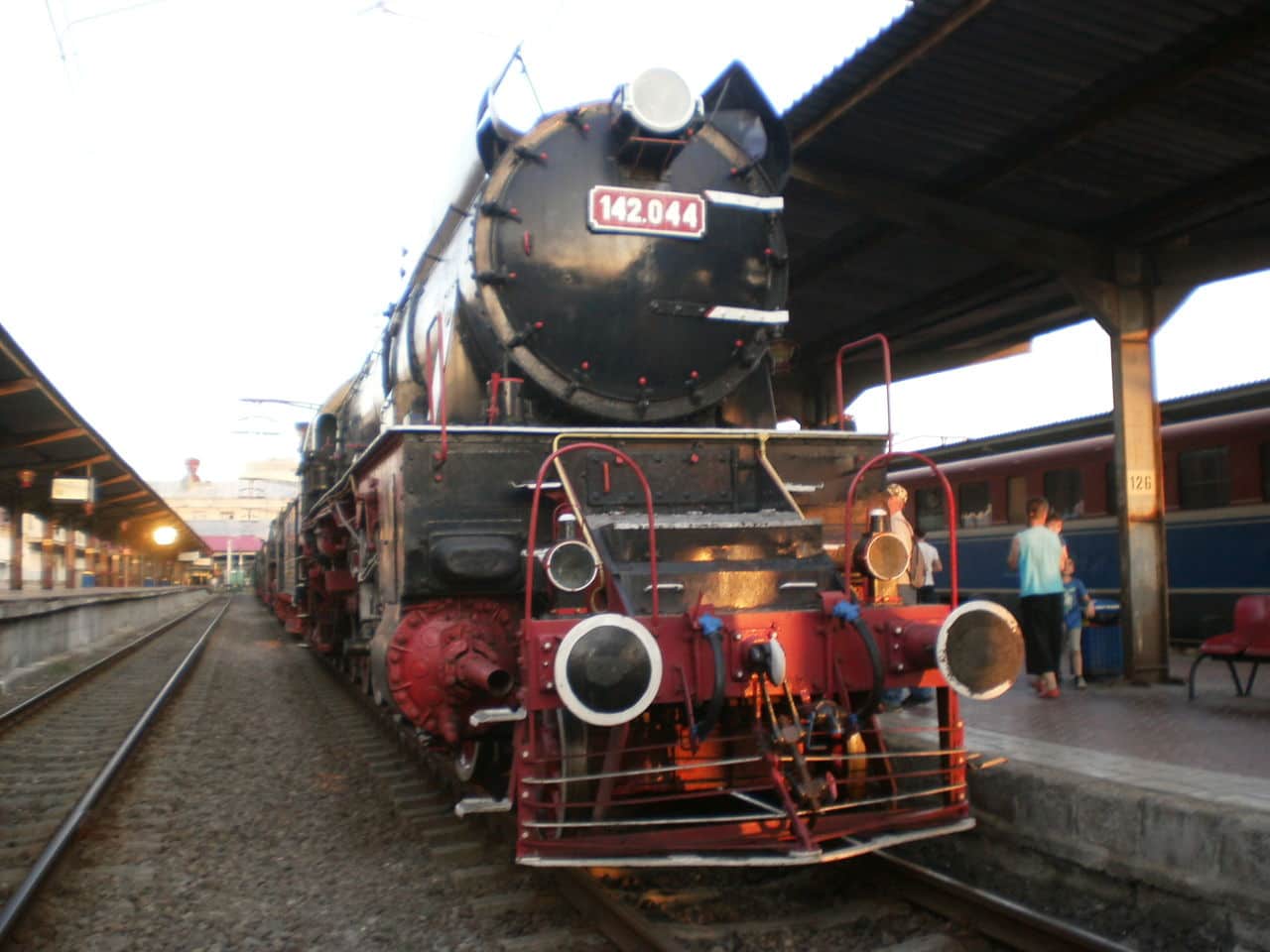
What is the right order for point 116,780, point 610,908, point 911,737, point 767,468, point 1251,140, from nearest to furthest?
1. point 610,908
2. point 767,468
3. point 911,737
4. point 116,780
5. point 1251,140

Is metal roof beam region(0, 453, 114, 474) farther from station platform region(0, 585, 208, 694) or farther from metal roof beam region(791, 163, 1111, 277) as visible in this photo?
metal roof beam region(791, 163, 1111, 277)

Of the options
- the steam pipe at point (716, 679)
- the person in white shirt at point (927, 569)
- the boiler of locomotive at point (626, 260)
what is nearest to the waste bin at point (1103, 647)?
the person in white shirt at point (927, 569)

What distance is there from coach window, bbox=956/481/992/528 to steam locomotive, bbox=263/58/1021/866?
373 inches

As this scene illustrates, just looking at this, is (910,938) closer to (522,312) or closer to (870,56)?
(522,312)

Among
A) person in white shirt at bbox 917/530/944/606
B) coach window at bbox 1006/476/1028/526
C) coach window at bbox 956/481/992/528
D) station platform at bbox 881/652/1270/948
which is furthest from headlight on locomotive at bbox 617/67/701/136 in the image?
coach window at bbox 956/481/992/528

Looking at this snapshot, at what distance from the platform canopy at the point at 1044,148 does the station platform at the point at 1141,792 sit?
3963 millimetres

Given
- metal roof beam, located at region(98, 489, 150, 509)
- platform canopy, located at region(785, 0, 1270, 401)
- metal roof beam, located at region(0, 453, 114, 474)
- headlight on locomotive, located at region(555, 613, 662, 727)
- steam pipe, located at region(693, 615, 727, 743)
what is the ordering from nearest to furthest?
headlight on locomotive, located at region(555, 613, 662, 727)
steam pipe, located at region(693, 615, 727, 743)
platform canopy, located at region(785, 0, 1270, 401)
metal roof beam, located at region(0, 453, 114, 474)
metal roof beam, located at region(98, 489, 150, 509)

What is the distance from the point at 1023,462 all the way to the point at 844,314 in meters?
3.32

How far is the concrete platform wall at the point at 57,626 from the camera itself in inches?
→ 472

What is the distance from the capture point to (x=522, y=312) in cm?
495

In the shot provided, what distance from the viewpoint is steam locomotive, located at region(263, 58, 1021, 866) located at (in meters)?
3.60

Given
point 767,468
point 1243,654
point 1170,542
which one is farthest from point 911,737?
point 1170,542

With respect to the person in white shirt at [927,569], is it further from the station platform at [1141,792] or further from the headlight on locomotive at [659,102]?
the headlight on locomotive at [659,102]

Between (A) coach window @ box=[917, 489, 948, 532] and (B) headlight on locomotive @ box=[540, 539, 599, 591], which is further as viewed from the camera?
(A) coach window @ box=[917, 489, 948, 532]
